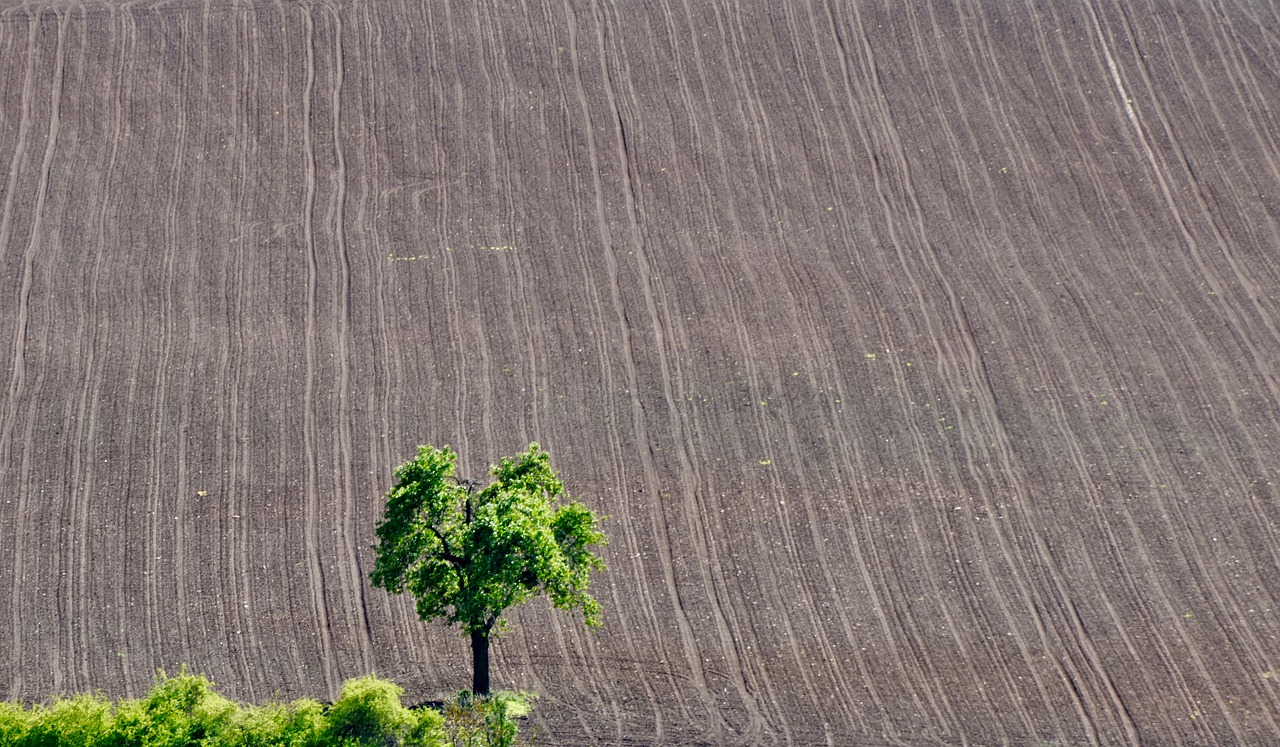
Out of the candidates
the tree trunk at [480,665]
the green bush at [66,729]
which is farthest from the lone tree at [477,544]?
the green bush at [66,729]

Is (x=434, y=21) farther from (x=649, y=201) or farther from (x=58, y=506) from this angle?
(x=58, y=506)

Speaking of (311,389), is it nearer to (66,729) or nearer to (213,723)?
(213,723)

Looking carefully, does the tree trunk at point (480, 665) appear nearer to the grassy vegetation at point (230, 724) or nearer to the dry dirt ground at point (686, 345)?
the dry dirt ground at point (686, 345)

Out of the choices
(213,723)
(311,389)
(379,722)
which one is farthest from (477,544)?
(311,389)

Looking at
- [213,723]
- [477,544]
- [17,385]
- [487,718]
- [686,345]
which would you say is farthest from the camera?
[686,345]

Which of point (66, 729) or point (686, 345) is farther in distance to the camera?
point (686, 345)

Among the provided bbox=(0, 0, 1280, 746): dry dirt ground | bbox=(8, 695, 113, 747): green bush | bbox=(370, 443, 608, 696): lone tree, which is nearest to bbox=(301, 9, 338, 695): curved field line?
bbox=(0, 0, 1280, 746): dry dirt ground
